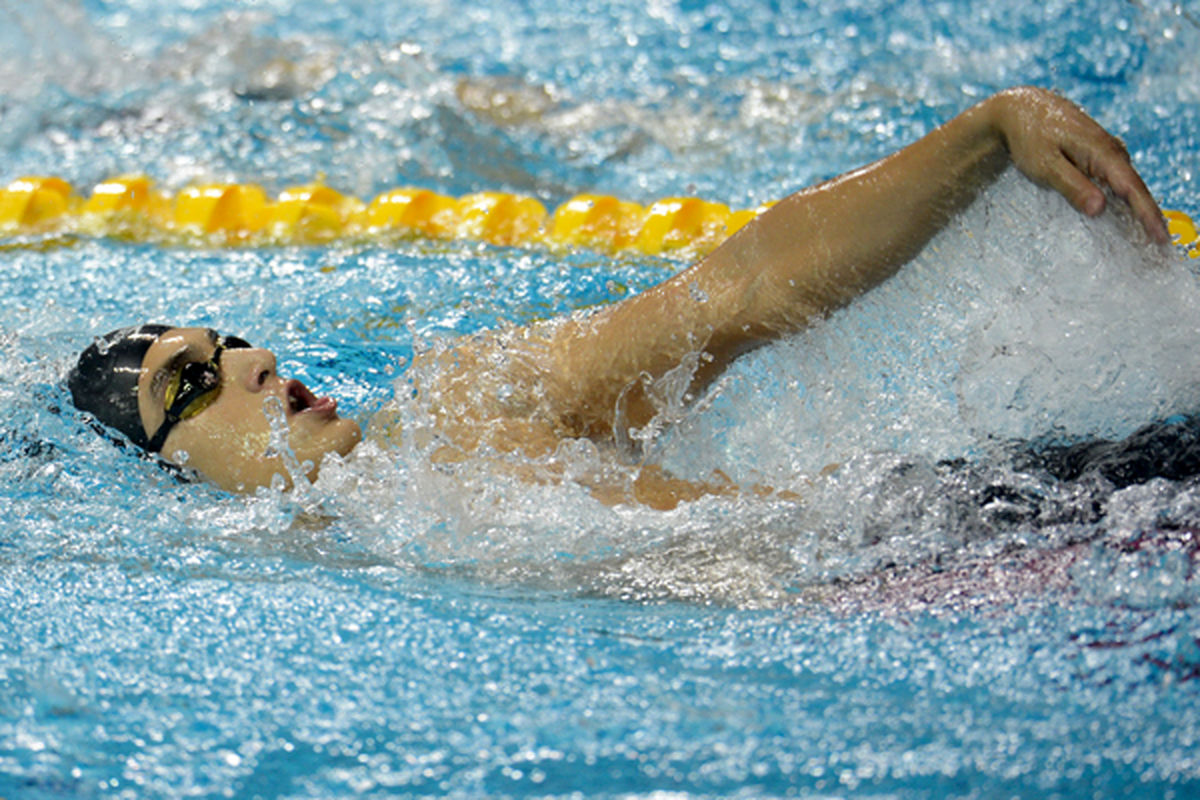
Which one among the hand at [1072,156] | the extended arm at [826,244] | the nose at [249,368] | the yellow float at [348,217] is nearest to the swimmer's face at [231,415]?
the nose at [249,368]

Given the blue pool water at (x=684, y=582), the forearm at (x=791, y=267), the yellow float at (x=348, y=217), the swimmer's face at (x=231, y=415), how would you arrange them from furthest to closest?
the yellow float at (x=348, y=217) < the swimmer's face at (x=231, y=415) < the forearm at (x=791, y=267) < the blue pool water at (x=684, y=582)

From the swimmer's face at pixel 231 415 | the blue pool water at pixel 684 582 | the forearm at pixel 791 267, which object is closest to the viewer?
the blue pool water at pixel 684 582

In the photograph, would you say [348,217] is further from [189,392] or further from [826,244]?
[826,244]

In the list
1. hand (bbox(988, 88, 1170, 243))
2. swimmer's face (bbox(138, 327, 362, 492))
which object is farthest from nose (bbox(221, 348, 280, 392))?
hand (bbox(988, 88, 1170, 243))

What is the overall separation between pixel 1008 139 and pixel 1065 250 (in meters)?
0.25

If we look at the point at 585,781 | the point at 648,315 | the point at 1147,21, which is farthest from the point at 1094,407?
the point at 1147,21

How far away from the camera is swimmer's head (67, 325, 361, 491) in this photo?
2.06m

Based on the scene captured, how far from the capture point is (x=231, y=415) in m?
2.08

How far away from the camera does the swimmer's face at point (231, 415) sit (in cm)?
206

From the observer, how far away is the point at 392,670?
1614 millimetres

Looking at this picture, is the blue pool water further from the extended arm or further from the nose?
the nose

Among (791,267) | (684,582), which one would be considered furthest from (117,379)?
(791,267)

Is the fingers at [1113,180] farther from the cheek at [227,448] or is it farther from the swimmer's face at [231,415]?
the cheek at [227,448]

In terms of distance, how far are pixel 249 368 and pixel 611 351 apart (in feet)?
2.22
